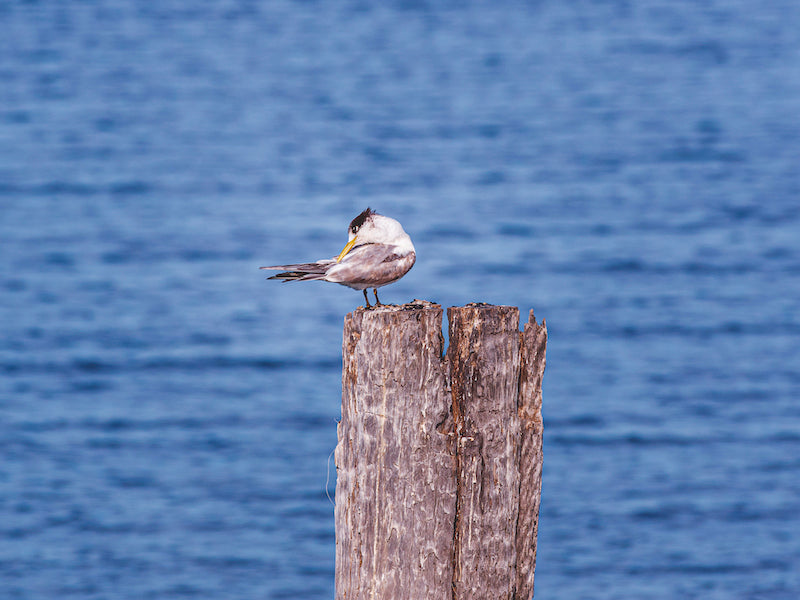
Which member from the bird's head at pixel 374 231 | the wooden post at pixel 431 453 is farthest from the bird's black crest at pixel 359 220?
the wooden post at pixel 431 453

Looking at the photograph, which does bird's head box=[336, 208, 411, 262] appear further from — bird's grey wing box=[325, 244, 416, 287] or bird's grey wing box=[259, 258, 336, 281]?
bird's grey wing box=[259, 258, 336, 281]

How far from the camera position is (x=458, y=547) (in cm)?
411

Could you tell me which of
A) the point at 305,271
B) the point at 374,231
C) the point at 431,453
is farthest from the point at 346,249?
the point at 431,453

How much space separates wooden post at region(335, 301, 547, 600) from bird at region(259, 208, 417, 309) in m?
0.94

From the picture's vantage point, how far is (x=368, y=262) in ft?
16.8

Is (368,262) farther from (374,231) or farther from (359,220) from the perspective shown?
(359,220)

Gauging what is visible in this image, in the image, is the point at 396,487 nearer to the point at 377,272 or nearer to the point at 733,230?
the point at 377,272

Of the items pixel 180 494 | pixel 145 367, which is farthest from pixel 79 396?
pixel 180 494

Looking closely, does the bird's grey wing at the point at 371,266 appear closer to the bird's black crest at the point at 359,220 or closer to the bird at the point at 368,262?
the bird at the point at 368,262

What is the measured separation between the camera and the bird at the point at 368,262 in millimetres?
5082

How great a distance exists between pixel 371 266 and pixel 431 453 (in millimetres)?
1388

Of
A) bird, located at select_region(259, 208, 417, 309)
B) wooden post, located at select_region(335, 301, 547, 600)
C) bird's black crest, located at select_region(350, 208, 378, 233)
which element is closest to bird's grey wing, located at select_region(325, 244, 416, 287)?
bird, located at select_region(259, 208, 417, 309)

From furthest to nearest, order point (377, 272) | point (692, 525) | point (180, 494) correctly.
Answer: point (180, 494) < point (692, 525) < point (377, 272)

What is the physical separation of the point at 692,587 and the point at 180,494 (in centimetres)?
823
